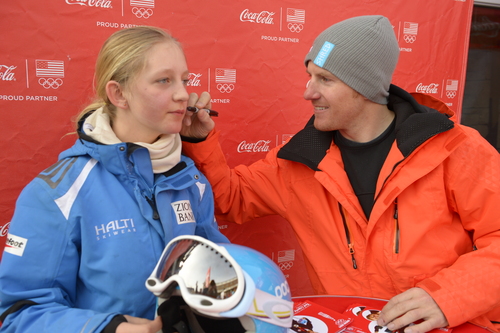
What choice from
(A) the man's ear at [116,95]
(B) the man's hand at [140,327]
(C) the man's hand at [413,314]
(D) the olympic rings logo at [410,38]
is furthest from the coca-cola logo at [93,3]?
(D) the olympic rings logo at [410,38]

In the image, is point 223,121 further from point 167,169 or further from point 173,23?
point 167,169

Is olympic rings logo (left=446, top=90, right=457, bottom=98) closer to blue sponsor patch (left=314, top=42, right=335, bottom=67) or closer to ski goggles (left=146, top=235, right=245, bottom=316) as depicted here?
blue sponsor patch (left=314, top=42, right=335, bottom=67)

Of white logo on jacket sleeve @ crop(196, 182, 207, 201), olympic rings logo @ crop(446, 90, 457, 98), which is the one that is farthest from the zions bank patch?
olympic rings logo @ crop(446, 90, 457, 98)

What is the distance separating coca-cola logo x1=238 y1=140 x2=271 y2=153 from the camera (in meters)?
2.48

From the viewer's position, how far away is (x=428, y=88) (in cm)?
307

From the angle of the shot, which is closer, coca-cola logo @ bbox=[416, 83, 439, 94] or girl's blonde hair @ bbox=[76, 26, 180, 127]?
girl's blonde hair @ bbox=[76, 26, 180, 127]

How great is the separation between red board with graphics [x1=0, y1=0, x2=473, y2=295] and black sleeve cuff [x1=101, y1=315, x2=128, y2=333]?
1112 mm

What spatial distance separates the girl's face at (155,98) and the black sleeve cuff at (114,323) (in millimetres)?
603

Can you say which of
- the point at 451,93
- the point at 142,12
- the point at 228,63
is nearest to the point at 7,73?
the point at 142,12

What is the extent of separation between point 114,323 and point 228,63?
162 cm

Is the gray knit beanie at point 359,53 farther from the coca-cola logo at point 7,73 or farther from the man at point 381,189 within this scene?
the coca-cola logo at point 7,73

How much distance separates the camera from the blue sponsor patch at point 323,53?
5.94 ft

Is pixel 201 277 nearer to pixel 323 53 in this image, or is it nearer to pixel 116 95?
pixel 116 95

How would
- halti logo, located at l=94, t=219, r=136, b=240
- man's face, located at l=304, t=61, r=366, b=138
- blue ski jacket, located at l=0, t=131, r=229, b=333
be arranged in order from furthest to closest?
man's face, located at l=304, t=61, r=366, b=138, halti logo, located at l=94, t=219, r=136, b=240, blue ski jacket, located at l=0, t=131, r=229, b=333
